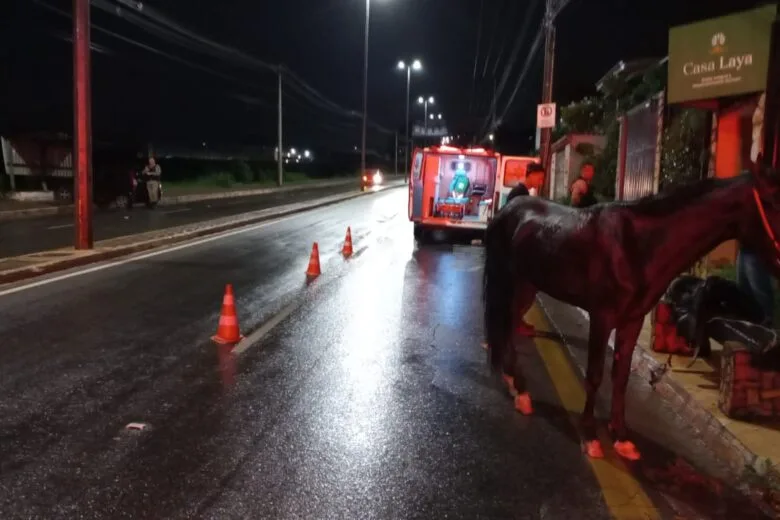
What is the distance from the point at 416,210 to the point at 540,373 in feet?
40.8

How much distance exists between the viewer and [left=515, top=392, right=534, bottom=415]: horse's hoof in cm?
597

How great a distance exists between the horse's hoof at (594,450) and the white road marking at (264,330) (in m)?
3.83

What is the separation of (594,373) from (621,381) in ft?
0.60

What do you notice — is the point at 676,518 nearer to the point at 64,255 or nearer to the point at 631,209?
the point at 631,209

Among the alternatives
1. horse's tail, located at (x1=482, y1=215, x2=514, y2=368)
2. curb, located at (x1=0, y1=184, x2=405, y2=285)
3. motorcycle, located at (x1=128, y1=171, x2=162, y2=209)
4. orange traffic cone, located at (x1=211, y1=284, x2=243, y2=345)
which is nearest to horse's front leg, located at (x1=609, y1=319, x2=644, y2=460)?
horse's tail, located at (x1=482, y1=215, x2=514, y2=368)

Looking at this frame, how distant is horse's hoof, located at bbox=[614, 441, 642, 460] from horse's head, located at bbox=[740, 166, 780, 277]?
56.8 inches

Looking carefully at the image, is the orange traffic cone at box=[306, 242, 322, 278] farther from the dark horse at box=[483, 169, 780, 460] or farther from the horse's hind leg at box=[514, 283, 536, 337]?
the dark horse at box=[483, 169, 780, 460]

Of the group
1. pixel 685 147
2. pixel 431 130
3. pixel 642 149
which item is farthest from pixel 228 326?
pixel 431 130

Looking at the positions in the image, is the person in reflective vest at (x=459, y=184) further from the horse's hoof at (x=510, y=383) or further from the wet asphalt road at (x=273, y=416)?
the horse's hoof at (x=510, y=383)

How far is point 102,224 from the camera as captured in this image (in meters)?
22.1

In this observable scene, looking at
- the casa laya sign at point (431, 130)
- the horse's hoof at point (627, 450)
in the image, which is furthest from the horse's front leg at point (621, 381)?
the casa laya sign at point (431, 130)

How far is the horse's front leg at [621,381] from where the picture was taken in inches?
202

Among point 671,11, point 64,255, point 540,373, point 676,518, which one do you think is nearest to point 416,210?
point 64,255

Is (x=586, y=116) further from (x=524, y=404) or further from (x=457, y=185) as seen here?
(x=524, y=404)
